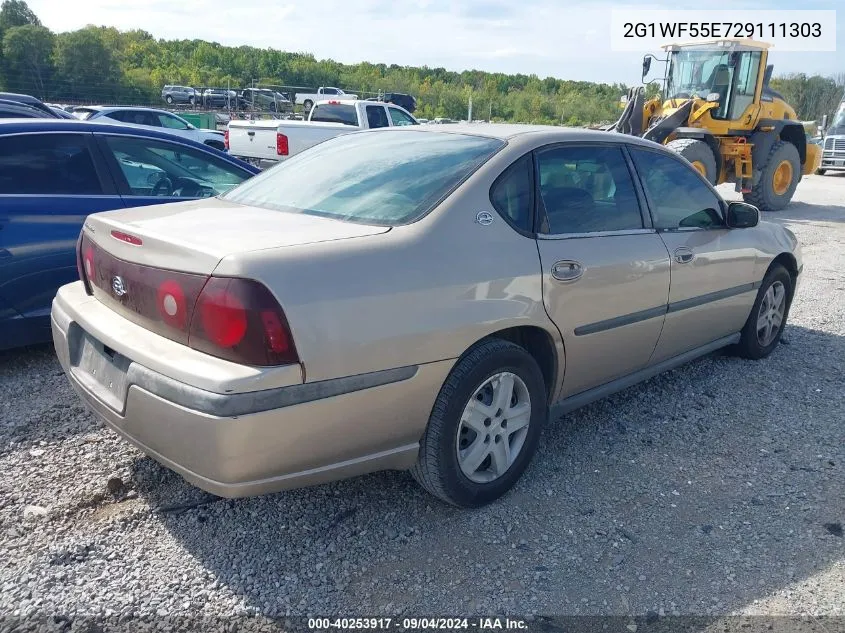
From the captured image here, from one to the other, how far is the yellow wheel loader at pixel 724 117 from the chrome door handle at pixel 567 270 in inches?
372

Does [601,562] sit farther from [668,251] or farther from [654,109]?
[654,109]

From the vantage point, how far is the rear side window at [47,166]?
165 inches

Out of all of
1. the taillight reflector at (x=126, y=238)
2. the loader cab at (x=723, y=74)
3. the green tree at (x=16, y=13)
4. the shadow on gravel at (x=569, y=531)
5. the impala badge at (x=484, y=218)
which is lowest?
the shadow on gravel at (x=569, y=531)

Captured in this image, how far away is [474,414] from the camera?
9.31 ft

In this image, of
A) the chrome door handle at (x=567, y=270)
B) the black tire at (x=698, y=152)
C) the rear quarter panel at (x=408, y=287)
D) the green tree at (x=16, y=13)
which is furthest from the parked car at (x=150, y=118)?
the green tree at (x=16, y=13)

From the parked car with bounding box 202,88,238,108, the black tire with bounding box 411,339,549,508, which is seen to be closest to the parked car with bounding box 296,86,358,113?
the parked car with bounding box 202,88,238,108

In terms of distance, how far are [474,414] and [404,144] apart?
1377 millimetres

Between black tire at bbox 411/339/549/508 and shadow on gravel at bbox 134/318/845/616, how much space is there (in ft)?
0.40

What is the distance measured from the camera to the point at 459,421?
2730 millimetres

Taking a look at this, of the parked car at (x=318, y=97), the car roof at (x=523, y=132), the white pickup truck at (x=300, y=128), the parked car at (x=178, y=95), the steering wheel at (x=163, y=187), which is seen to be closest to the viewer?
the car roof at (x=523, y=132)

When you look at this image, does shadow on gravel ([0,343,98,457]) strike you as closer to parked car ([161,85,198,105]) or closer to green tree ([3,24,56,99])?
green tree ([3,24,56,99])

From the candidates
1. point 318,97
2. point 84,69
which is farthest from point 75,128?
point 318,97

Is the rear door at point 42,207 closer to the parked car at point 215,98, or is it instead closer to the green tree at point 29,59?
the green tree at point 29,59

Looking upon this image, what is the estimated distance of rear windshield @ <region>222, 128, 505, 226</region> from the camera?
286cm
